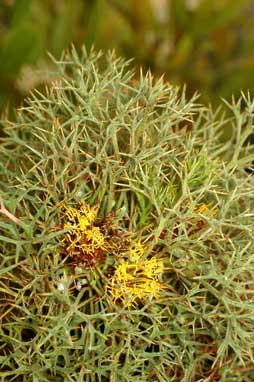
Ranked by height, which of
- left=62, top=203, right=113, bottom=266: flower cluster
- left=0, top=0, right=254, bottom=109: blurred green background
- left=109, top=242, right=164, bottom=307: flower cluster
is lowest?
left=109, top=242, right=164, bottom=307: flower cluster

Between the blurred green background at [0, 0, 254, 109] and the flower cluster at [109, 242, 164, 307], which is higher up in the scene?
the blurred green background at [0, 0, 254, 109]

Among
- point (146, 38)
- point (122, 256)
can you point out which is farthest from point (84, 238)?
point (146, 38)

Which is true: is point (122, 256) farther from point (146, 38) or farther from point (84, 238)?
point (146, 38)

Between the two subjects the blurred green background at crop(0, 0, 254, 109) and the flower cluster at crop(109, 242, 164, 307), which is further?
the blurred green background at crop(0, 0, 254, 109)

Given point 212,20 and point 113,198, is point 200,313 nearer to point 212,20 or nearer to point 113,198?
point 113,198

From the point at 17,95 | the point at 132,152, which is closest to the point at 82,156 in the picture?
the point at 132,152

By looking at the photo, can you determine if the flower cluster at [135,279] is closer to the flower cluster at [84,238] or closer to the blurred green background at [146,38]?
the flower cluster at [84,238]

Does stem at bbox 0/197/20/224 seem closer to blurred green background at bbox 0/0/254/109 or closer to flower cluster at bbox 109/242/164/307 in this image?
flower cluster at bbox 109/242/164/307

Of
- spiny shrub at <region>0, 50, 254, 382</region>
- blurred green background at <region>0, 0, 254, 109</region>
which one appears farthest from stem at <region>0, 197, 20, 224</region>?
blurred green background at <region>0, 0, 254, 109</region>
